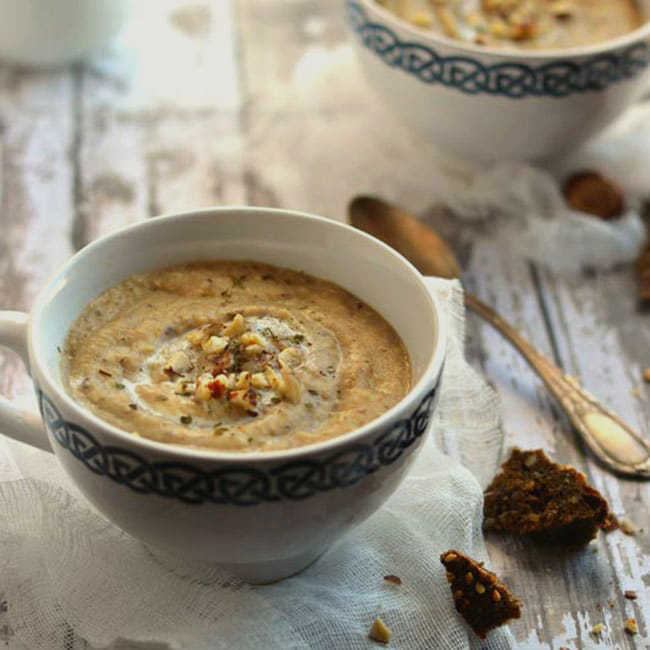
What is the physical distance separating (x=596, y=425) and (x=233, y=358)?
747 mm

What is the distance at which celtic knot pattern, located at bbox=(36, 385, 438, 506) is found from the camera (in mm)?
1370

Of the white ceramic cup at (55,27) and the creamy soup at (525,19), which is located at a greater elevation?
the creamy soup at (525,19)

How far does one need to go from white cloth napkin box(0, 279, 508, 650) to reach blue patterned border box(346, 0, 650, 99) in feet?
3.23

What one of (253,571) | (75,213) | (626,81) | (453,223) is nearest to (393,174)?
(453,223)

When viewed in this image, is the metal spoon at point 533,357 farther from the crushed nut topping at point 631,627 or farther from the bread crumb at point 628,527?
the crushed nut topping at point 631,627

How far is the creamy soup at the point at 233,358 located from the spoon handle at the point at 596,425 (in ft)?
1.66

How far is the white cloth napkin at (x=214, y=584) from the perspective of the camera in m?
1.57

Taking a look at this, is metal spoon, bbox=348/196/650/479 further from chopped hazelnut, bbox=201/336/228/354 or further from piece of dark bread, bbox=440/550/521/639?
chopped hazelnut, bbox=201/336/228/354

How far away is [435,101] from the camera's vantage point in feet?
8.45

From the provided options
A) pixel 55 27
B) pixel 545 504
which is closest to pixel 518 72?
pixel 545 504

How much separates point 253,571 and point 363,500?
0.76 ft

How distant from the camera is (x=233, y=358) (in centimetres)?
163

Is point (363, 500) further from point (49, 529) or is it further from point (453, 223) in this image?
point (453, 223)

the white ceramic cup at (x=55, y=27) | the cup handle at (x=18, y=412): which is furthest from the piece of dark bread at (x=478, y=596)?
the white ceramic cup at (x=55, y=27)
